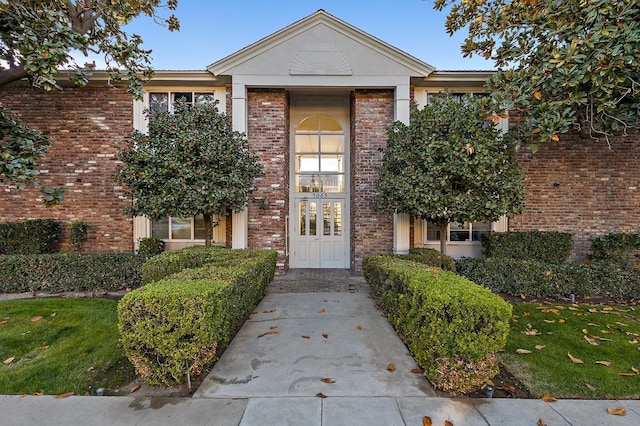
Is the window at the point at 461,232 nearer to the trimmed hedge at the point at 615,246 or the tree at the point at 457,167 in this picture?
the tree at the point at 457,167

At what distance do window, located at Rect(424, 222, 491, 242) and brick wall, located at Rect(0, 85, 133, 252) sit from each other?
8.62 metres

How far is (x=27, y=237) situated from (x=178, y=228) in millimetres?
3575

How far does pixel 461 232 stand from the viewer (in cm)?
867

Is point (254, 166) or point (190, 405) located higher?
point (254, 166)

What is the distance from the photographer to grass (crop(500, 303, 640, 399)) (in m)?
3.08

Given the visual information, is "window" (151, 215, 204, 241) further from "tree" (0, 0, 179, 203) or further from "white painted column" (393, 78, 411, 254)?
"white painted column" (393, 78, 411, 254)

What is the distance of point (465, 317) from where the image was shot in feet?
9.59

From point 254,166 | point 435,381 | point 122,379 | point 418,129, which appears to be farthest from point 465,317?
point 254,166

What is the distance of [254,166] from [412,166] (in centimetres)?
386

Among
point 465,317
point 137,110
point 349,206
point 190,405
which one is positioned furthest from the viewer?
point 349,206

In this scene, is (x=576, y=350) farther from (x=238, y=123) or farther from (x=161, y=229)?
(x=161, y=229)

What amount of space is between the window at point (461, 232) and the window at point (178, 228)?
6694 mm

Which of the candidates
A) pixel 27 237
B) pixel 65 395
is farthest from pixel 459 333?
pixel 27 237

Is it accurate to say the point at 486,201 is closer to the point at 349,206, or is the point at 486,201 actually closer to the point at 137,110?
the point at 349,206
